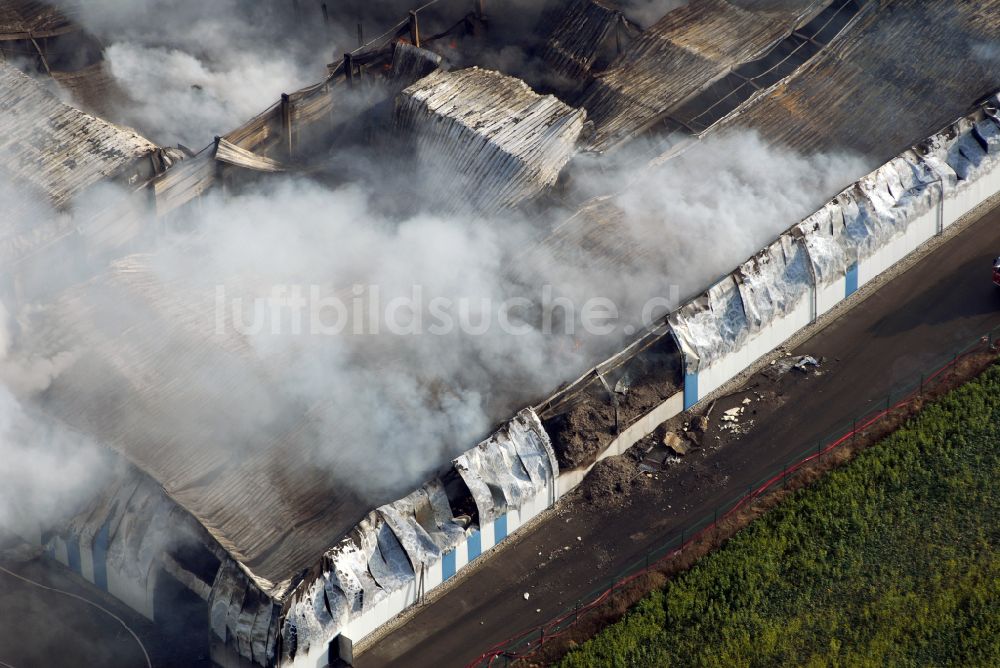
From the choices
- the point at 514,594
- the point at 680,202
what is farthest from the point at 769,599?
the point at 680,202

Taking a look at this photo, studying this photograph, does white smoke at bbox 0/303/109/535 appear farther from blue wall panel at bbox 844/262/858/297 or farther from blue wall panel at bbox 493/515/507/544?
blue wall panel at bbox 844/262/858/297

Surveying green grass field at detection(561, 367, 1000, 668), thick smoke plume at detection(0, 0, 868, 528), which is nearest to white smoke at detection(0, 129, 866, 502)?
thick smoke plume at detection(0, 0, 868, 528)

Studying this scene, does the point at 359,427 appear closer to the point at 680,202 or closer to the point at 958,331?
the point at 680,202

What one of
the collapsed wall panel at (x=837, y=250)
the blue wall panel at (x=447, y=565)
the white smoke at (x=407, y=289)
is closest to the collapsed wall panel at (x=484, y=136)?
the white smoke at (x=407, y=289)

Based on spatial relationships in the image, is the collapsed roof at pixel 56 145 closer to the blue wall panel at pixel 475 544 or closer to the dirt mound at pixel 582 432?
the dirt mound at pixel 582 432

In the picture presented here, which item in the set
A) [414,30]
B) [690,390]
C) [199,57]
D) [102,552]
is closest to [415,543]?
[102,552]
